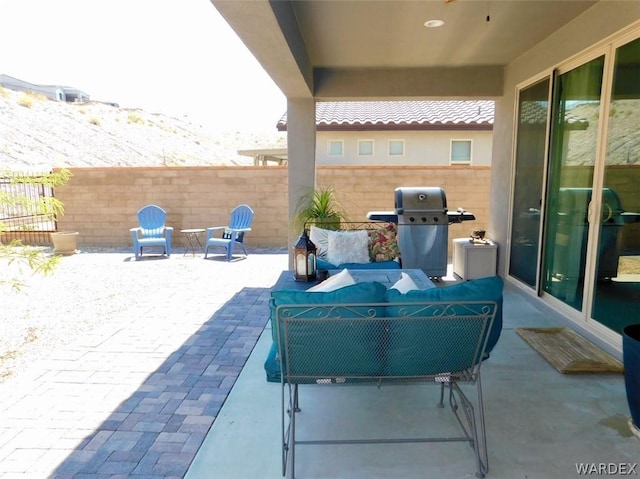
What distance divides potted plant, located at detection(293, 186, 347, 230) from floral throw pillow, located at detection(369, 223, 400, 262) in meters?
0.68

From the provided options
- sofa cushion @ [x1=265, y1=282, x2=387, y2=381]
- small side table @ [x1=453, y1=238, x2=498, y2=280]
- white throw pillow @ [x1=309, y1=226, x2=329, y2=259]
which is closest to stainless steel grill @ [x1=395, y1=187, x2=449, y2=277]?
small side table @ [x1=453, y1=238, x2=498, y2=280]

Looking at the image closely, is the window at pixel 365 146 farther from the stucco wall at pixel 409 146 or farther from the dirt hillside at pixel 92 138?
the dirt hillside at pixel 92 138

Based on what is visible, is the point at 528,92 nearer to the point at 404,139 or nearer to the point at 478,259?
the point at 478,259

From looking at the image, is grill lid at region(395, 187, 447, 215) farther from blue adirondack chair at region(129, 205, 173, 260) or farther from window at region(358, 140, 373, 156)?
window at region(358, 140, 373, 156)

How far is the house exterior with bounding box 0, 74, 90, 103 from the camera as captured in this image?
84.0 feet

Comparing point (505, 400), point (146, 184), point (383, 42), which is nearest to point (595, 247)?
point (505, 400)

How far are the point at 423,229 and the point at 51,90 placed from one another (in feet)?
99.4

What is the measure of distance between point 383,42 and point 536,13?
4.59 feet

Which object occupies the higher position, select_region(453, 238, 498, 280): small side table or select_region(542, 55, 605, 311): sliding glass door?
select_region(542, 55, 605, 311): sliding glass door

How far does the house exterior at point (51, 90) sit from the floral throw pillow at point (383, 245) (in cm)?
2762

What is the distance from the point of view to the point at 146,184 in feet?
26.1

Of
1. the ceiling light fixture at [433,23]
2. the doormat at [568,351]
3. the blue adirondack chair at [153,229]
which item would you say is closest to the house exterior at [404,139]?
the blue adirondack chair at [153,229]

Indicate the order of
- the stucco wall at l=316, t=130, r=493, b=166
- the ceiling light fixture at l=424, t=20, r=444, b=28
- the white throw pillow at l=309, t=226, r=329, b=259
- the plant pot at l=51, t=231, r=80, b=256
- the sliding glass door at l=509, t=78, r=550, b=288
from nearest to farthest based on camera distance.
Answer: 1. the ceiling light fixture at l=424, t=20, r=444, b=28
2. the sliding glass door at l=509, t=78, r=550, b=288
3. the white throw pillow at l=309, t=226, r=329, b=259
4. the plant pot at l=51, t=231, r=80, b=256
5. the stucco wall at l=316, t=130, r=493, b=166

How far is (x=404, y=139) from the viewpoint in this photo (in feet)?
31.4
